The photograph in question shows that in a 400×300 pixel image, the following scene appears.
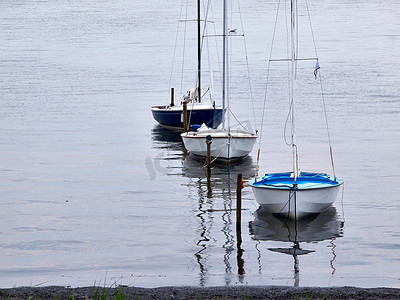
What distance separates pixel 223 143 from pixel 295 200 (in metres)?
9.79

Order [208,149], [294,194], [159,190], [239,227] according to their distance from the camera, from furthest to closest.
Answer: [208,149]
[159,190]
[294,194]
[239,227]

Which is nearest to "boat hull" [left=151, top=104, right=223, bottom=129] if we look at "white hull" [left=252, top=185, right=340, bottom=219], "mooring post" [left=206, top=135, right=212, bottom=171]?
"mooring post" [left=206, top=135, right=212, bottom=171]

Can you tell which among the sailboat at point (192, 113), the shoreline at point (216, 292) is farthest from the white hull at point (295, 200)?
the sailboat at point (192, 113)

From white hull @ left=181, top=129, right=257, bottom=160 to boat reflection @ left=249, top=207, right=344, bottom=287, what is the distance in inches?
308

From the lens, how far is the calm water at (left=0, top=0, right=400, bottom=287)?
17.9 m

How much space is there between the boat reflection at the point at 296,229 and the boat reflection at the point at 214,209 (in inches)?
30.7

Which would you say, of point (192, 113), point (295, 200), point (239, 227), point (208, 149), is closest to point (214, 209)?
point (239, 227)

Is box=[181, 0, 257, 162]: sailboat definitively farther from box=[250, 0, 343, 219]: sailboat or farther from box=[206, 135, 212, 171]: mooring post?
box=[250, 0, 343, 219]: sailboat

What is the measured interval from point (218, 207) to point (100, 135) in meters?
17.2

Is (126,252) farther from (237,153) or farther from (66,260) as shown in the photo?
(237,153)

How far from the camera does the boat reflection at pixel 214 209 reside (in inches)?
722

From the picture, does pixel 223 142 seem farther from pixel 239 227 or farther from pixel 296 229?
pixel 239 227

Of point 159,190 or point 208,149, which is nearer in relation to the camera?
point 159,190

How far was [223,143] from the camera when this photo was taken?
1206 inches
